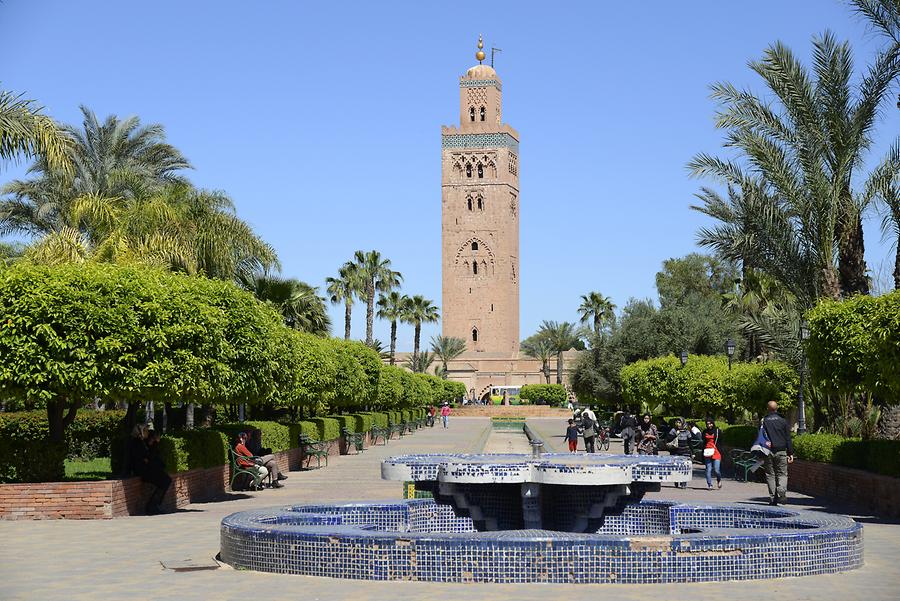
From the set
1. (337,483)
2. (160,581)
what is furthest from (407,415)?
(160,581)

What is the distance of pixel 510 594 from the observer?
863 cm

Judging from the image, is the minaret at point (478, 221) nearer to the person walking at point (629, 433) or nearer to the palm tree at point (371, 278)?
the palm tree at point (371, 278)

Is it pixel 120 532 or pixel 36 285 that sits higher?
pixel 36 285

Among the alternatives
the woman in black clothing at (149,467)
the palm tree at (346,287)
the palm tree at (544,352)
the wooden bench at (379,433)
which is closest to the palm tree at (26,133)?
the woman in black clothing at (149,467)

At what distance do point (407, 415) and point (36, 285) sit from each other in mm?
42819

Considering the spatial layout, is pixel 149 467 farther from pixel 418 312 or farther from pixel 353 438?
pixel 418 312

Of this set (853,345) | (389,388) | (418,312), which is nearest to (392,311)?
(418,312)

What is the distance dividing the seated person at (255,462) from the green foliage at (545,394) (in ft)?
255

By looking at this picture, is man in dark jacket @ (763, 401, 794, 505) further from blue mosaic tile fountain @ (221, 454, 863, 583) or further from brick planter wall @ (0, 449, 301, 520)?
brick planter wall @ (0, 449, 301, 520)

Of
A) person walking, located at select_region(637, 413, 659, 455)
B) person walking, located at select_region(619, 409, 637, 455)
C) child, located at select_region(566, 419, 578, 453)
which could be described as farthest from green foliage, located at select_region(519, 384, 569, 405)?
person walking, located at select_region(637, 413, 659, 455)

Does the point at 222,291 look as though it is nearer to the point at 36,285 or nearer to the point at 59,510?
the point at 36,285

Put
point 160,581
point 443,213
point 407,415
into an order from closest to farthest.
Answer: point 160,581, point 407,415, point 443,213

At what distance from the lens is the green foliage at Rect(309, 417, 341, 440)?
96.5 feet

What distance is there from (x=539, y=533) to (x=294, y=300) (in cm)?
2650
